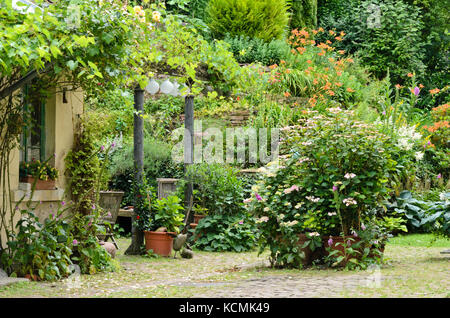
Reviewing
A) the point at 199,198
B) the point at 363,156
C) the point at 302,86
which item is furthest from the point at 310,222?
the point at 302,86

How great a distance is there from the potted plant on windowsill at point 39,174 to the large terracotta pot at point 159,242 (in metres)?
2.11

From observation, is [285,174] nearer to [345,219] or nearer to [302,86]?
[345,219]

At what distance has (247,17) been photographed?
16.3 m

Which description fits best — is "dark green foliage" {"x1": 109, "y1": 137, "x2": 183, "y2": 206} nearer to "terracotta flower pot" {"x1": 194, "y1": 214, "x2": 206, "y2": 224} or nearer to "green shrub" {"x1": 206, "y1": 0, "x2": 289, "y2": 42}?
"terracotta flower pot" {"x1": 194, "y1": 214, "x2": 206, "y2": 224}

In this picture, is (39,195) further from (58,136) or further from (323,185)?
(323,185)

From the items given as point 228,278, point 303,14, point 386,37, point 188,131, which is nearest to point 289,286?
point 228,278

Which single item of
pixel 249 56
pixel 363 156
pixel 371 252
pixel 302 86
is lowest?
pixel 371 252

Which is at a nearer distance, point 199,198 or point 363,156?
point 363,156

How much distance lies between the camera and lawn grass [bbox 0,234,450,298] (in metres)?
5.49

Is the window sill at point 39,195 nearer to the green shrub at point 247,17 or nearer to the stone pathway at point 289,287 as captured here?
the stone pathway at point 289,287

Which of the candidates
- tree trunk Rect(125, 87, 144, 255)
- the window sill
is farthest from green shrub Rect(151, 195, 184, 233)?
the window sill

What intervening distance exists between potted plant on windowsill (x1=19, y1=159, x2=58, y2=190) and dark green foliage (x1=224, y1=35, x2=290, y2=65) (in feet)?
28.6

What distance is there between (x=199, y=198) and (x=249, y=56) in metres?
6.37

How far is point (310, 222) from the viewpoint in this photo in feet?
23.2
